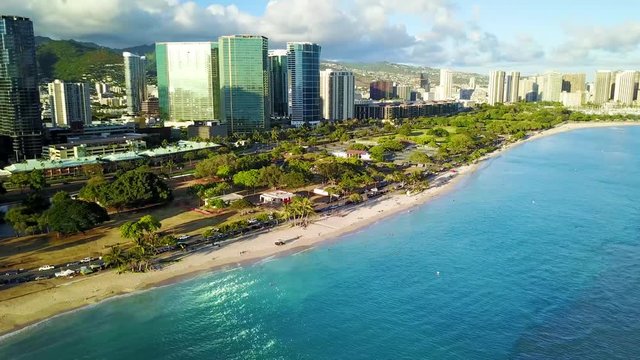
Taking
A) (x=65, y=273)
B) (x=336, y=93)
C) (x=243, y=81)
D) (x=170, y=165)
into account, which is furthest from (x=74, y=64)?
(x=65, y=273)

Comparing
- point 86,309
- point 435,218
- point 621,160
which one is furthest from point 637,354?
point 621,160

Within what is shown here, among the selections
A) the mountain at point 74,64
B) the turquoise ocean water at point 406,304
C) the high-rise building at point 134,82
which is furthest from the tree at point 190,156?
the mountain at point 74,64

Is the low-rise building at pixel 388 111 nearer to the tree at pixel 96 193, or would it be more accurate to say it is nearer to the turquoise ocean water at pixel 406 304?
the turquoise ocean water at pixel 406 304

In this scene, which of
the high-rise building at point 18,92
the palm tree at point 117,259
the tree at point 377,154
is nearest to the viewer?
the palm tree at point 117,259

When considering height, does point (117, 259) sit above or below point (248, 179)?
below

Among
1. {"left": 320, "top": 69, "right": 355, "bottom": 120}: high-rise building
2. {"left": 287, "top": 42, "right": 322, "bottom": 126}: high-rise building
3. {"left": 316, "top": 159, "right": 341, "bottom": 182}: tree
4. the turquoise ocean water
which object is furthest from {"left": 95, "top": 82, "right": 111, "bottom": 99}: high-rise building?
the turquoise ocean water

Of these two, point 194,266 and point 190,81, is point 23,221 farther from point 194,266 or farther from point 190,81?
point 190,81
